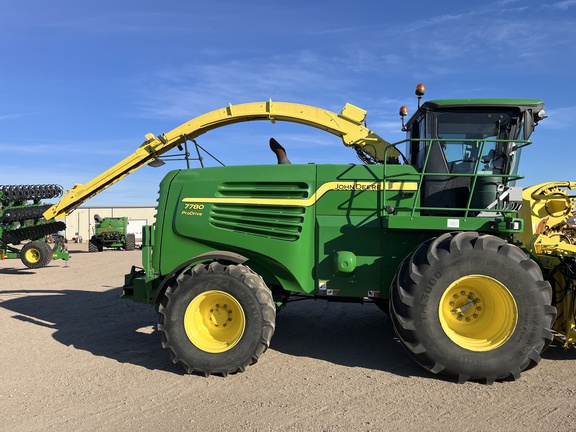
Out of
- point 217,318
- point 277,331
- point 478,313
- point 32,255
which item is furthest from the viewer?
Result: point 32,255

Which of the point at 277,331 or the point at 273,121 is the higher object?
the point at 273,121

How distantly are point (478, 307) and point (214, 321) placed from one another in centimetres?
289

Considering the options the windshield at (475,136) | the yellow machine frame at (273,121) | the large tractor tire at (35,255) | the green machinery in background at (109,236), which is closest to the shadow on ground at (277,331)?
the windshield at (475,136)

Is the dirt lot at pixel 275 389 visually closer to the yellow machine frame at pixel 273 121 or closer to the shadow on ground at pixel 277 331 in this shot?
the shadow on ground at pixel 277 331

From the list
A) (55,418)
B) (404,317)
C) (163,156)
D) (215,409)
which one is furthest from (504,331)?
(163,156)

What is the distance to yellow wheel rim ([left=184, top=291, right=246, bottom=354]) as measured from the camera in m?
4.78

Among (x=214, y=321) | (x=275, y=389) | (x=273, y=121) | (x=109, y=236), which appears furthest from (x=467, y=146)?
(x=109, y=236)

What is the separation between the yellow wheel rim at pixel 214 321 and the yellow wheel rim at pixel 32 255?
13203 millimetres

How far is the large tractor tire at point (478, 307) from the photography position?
4.24 metres

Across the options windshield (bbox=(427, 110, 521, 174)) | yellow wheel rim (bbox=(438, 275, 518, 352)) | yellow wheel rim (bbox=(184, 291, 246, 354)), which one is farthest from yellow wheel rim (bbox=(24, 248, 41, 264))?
yellow wheel rim (bbox=(438, 275, 518, 352))

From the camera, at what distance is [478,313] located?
457 cm

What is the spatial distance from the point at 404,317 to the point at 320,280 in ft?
3.47

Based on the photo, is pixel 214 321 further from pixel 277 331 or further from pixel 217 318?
pixel 277 331

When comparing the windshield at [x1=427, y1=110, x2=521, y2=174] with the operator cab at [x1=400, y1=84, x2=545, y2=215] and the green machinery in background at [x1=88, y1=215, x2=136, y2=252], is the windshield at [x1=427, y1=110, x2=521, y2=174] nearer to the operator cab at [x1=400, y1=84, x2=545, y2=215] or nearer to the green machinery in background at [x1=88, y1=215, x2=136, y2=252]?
the operator cab at [x1=400, y1=84, x2=545, y2=215]
